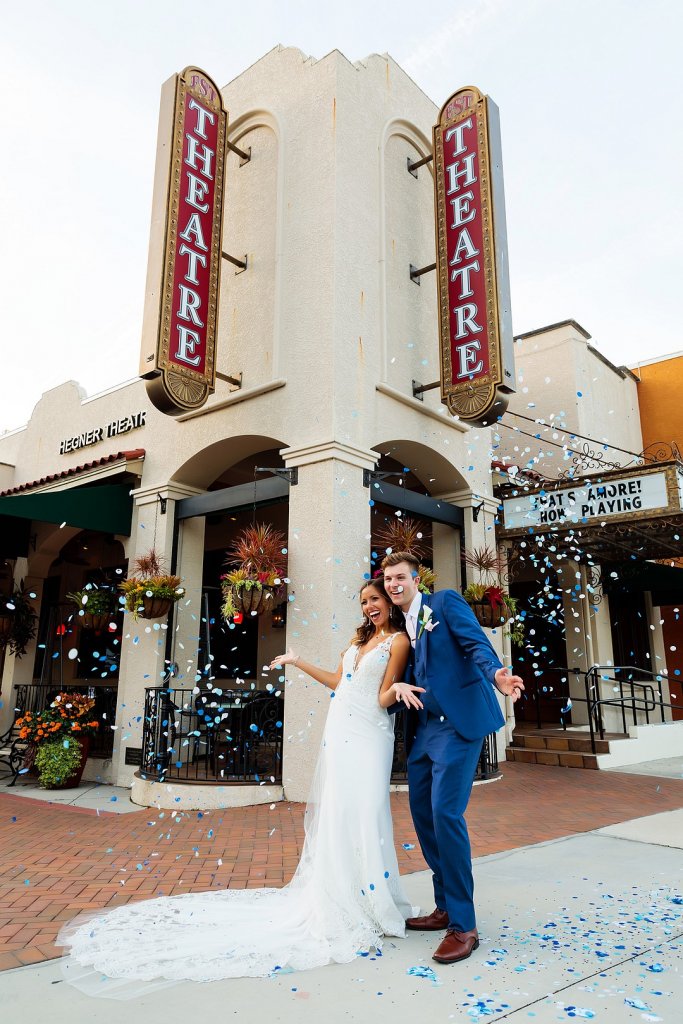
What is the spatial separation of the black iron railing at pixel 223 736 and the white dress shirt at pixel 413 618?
13.3ft

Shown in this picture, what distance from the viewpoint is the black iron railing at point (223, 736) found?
780cm

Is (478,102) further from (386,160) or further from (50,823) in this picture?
(50,823)

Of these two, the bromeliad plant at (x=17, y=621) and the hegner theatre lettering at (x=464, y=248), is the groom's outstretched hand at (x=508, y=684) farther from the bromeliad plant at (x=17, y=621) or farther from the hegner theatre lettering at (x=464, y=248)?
the bromeliad plant at (x=17, y=621)

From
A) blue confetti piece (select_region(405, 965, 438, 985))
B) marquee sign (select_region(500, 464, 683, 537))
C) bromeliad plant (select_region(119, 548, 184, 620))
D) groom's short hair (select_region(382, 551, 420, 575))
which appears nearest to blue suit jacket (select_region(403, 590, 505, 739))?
groom's short hair (select_region(382, 551, 420, 575))

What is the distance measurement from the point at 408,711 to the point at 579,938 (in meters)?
1.27

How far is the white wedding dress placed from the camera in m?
3.14

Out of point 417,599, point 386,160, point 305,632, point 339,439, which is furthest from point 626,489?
point 417,599

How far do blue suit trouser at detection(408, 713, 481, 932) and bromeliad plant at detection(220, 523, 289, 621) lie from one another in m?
4.06

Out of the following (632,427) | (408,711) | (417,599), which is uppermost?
(632,427)

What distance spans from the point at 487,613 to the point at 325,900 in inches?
Result: 233

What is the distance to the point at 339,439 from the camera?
8.12 m

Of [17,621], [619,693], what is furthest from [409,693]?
[619,693]

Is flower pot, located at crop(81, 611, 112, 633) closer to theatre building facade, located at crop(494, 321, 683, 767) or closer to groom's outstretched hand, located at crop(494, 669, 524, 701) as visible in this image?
theatre building facade, located at crop(494, 321, 683, 767)

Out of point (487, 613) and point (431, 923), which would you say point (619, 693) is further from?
point (431, 923)
